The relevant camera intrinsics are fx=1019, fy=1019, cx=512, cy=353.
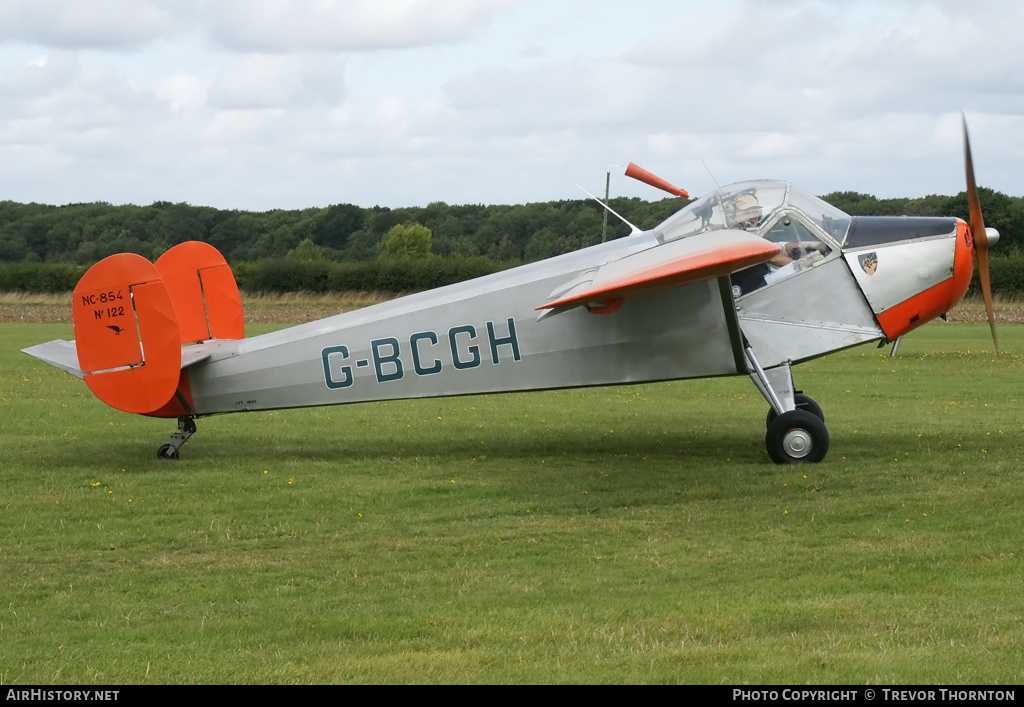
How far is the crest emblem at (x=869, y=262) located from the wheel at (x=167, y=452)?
748 cm

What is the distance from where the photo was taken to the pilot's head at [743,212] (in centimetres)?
1035

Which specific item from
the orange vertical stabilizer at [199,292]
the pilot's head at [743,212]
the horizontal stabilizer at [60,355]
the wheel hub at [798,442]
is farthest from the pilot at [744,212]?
the horizontal stabilizer at [60,355]

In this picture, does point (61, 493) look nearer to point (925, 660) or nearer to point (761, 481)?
point (761, 481)

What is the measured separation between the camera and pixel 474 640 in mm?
5160

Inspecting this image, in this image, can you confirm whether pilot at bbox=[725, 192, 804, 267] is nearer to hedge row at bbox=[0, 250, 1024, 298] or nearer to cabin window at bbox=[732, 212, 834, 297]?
cabin window at bbox=[732, 212, 834, 297]

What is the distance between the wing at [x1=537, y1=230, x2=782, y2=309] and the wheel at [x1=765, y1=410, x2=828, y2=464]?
196 centimetres

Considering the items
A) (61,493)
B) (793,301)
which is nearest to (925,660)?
(793,301)

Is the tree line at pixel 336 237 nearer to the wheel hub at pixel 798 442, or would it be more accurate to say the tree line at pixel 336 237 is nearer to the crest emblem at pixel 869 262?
the crest emblem at pixel 869 262

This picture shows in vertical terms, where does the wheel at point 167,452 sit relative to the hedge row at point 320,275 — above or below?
below

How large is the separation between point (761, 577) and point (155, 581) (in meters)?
3.82

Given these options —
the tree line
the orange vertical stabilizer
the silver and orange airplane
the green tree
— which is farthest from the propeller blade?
the green tree

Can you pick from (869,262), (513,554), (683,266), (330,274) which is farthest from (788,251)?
(330,274)

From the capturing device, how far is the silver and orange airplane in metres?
10.2

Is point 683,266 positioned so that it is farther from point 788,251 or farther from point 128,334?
point 128,334
